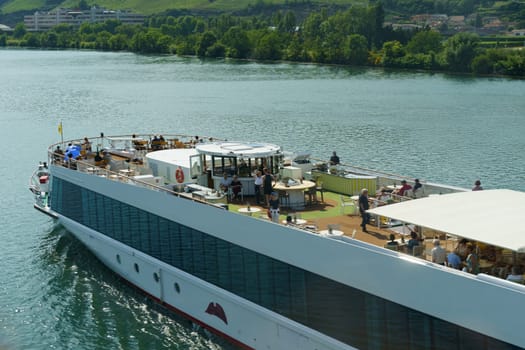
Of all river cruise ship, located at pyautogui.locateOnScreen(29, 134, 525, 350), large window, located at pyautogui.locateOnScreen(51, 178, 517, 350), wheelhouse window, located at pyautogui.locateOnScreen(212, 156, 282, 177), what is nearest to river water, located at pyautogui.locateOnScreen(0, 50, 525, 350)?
river cruise ship, located at pyautogui.locateOnScreen(29, 134, 525, 350)

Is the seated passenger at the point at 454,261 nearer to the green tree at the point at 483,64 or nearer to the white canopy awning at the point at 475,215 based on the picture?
the white canopy awning at the point at 475,215

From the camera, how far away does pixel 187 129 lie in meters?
43.9

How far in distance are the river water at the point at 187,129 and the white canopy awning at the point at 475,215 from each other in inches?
217

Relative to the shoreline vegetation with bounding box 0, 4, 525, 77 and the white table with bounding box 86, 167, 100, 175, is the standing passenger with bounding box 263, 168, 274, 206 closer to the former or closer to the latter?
the white table with bounding box 86, 167, 100, 175

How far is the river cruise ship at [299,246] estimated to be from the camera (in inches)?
395

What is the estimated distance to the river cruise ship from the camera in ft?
32.9

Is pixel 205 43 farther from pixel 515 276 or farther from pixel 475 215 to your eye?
pixel 515 276

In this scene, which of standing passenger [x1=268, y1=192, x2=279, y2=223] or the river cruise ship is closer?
the river cruise ship

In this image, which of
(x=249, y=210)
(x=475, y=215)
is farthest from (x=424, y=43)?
(x=475, y=215)

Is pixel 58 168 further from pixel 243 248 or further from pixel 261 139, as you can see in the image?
pixel 261 139

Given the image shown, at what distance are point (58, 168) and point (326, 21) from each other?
8994 cm

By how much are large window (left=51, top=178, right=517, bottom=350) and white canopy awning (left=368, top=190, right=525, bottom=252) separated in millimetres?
1309

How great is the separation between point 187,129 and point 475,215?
34032 mm

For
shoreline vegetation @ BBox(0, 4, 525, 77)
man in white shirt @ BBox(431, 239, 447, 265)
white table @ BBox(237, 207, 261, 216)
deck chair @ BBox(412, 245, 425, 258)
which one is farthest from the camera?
shoreline vegetation @ BBox(0, 4, 525, 77)
